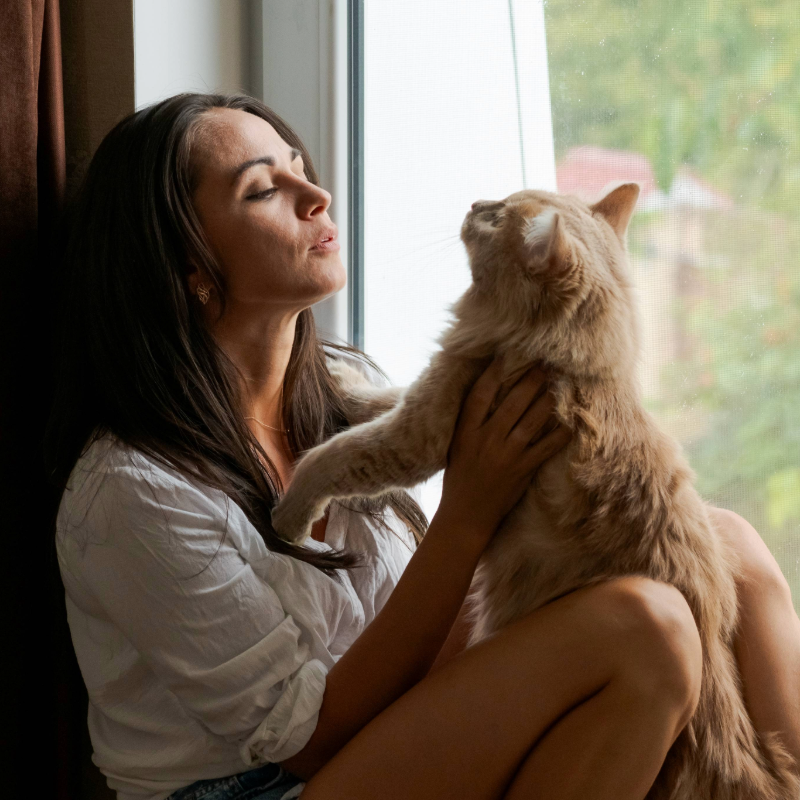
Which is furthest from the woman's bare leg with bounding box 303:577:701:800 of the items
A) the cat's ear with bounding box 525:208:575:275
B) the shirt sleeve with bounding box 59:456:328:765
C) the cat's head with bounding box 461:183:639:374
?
the cat's ear with bounding box 525:208:575:275

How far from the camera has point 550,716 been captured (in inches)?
40.6

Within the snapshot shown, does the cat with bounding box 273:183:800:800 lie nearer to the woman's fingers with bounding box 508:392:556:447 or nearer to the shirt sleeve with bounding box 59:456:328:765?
the woman's fingers with bounding box 508:392:556:447

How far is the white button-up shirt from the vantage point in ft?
3.59

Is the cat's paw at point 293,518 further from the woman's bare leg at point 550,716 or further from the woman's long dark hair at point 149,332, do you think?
the woman's bare leg at point 550,716

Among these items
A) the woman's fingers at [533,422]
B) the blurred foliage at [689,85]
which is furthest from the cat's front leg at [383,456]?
the blurred foliage at [689,85]

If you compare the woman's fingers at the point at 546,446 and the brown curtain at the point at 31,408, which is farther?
the brown curtain at the point at 31,408

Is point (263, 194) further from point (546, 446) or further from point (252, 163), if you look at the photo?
point (546, 446)

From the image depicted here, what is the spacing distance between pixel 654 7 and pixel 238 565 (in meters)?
1.27

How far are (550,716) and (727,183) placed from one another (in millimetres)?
1001

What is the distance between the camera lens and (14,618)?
138 centimetres

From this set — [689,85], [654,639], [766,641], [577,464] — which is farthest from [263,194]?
[766,641]

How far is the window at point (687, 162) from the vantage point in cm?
142

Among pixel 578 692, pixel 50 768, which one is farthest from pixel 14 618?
pixel 578 692

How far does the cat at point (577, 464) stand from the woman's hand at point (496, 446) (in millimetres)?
21
